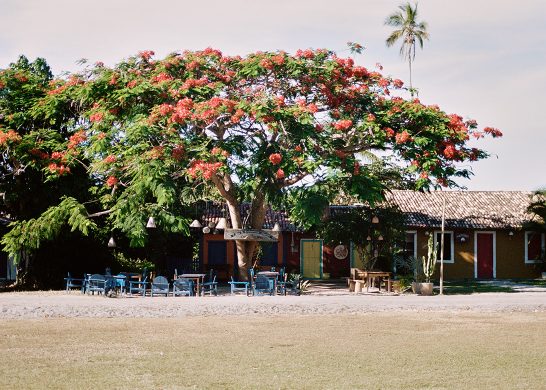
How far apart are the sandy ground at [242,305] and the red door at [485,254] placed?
12.0 meters

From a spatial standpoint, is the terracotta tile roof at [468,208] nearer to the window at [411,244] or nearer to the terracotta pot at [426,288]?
the window at [411,244]

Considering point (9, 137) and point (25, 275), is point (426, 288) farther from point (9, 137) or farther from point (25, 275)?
point (9, 137)

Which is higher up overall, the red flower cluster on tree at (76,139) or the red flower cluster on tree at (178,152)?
the red flower cluster on tree at (76,139)

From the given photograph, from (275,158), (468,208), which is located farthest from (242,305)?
(468,208)

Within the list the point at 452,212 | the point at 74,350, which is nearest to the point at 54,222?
the point at 74,350

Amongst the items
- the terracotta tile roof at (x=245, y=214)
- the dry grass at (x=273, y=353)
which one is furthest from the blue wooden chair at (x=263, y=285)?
the terracotta tile roof at (x=245, y=214)

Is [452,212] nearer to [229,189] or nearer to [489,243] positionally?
[489,243]

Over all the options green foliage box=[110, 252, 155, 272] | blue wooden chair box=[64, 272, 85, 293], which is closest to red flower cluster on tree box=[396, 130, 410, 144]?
blue wooden chair box=[64, 272, 85, 293]

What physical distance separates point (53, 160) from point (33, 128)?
98.5 inches

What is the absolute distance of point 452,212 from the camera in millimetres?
37938

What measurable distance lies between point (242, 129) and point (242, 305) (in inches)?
237

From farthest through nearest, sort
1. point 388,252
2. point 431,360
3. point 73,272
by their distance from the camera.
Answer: point 388,252, point 73,272, point 431,360

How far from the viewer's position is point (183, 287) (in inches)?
988

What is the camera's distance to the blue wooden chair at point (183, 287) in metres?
24.9
